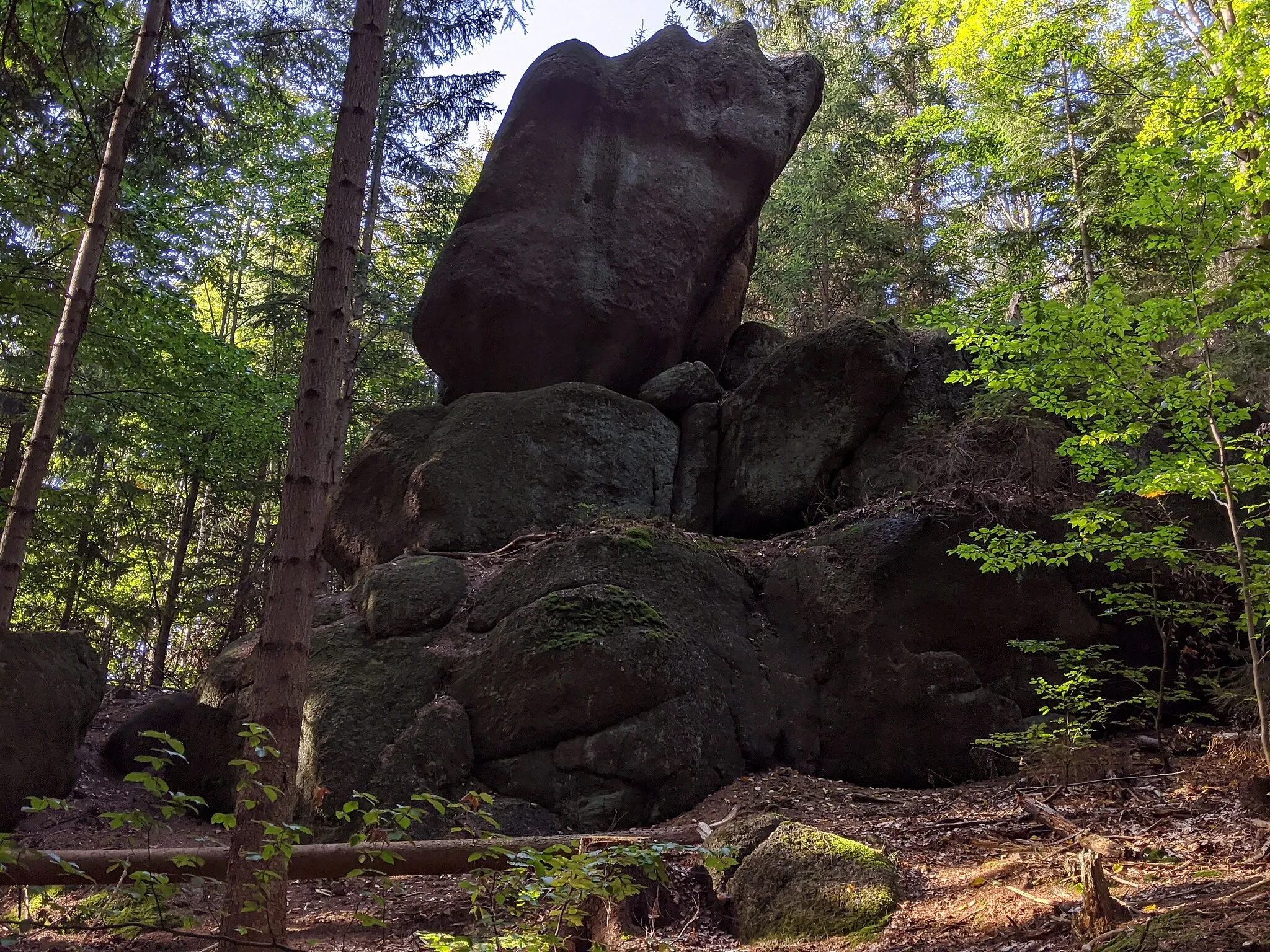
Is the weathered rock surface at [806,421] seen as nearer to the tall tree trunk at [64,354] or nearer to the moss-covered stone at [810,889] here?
the moss-covered stone at [810,889]

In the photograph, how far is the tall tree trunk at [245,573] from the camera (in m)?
13.9

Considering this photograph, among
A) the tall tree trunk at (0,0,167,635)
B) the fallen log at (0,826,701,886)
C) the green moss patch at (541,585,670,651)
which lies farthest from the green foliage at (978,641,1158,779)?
the tall tree trunk at (0,0,167,635)

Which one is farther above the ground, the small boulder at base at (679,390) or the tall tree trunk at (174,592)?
the small boulder at base at (679,390)

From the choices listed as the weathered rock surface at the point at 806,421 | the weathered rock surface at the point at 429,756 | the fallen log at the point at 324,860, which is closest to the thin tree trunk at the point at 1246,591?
the fallen log at the point at 324,860

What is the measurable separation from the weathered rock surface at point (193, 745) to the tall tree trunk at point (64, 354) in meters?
2.19

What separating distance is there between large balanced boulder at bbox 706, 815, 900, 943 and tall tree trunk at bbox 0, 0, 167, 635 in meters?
7.18

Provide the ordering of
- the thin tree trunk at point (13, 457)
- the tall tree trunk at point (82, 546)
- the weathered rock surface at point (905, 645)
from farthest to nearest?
1. the tall tree trunk at point (82, 546)
2. the thin tree trunk at point (13, 457)
3. the weathered rock surface at point (905, 645)

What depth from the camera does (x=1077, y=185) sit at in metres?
14.0

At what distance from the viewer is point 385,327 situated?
1912 cm

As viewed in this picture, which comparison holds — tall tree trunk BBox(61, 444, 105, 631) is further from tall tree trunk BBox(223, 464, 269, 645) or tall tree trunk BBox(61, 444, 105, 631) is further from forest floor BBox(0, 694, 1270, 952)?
forest floor BBox(0, 694, 1270, 952)

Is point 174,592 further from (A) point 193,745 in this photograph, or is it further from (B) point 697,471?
(B) point 697,471

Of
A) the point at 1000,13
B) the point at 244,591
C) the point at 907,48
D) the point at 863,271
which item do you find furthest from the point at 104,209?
the point at 907,48

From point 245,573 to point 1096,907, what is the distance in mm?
16058

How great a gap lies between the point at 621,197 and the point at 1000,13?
593cm
